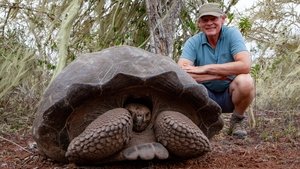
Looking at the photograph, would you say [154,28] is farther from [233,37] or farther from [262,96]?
[262,96]

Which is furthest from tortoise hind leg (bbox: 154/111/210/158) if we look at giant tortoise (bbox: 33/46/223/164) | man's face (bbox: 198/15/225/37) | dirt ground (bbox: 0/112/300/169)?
man's face (bbox: 198/15/225/37)

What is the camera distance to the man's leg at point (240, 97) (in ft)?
13.6

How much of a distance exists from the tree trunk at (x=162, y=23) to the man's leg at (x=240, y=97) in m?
0.74

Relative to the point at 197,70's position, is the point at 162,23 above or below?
A: above

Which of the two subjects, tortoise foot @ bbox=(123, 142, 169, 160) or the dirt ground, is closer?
tortoise foot @ bbox=(123, 142, 169, 160)

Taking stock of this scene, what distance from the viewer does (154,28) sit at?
4695mm

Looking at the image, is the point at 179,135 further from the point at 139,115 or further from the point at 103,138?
the point at 103,138

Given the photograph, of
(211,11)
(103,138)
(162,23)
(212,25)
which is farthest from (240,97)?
(103,138)

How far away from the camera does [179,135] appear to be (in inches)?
102

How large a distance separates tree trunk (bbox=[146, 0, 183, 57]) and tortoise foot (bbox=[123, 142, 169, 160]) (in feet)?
6.81

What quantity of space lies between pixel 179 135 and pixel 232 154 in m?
0.75

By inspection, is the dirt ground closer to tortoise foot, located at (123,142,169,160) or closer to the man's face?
tortoise foot, located at (123,142,169,160)

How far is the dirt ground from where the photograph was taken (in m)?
2.79

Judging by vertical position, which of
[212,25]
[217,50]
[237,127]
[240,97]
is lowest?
[237,127]
